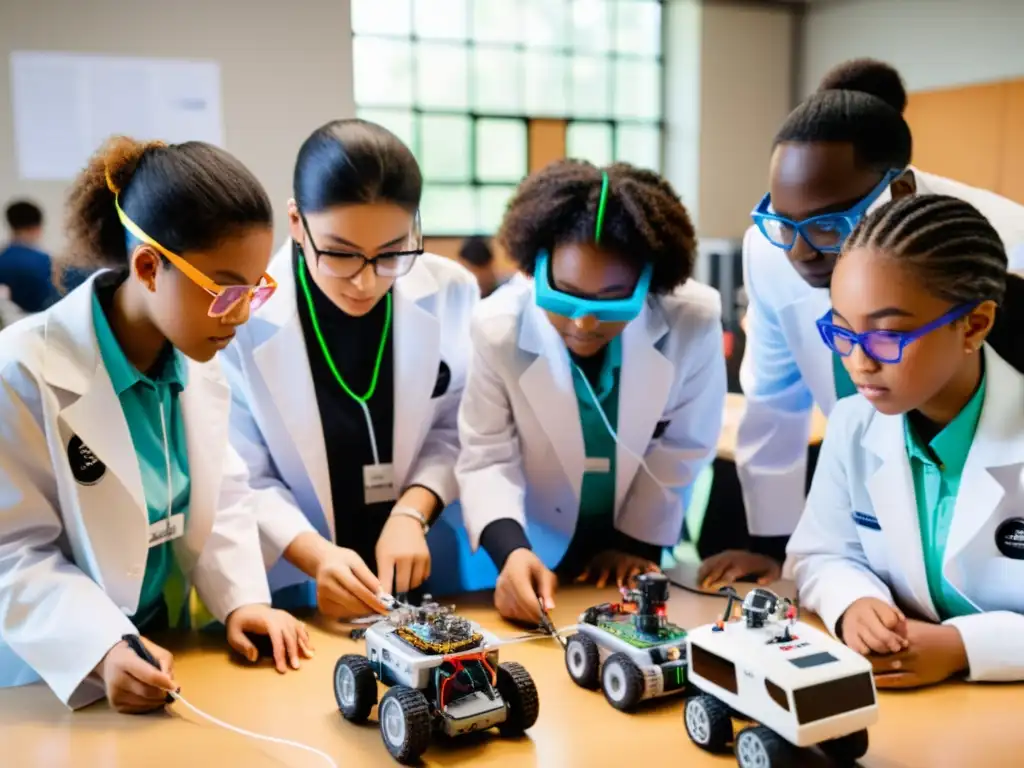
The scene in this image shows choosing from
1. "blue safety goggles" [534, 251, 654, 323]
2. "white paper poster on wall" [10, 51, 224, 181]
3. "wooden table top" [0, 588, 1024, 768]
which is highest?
"white paper poster on wall" [10, 51, 224, 181]

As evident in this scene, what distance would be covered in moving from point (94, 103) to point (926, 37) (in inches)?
230

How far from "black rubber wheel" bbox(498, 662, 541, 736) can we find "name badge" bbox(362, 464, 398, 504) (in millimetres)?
842

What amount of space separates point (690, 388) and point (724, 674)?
37.2 inches

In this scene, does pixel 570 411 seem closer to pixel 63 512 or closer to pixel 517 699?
pixel 517 699

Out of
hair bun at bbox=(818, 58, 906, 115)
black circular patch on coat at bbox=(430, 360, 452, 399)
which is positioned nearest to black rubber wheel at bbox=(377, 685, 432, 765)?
black circular patch on coat at bbox=(430, 360, 452, 399)

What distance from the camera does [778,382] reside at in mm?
2193

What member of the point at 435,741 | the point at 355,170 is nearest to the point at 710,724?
the point at 435,741

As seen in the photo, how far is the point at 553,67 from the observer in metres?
7.95

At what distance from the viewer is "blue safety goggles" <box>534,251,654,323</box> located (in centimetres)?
173

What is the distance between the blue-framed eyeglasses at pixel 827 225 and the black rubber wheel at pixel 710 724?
83cm

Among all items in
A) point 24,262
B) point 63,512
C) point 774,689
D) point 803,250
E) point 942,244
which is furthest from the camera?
point 24,262

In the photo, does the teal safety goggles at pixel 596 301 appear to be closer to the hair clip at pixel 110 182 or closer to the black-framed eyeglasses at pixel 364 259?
the black-framed eyeglasses at pixel 364 259

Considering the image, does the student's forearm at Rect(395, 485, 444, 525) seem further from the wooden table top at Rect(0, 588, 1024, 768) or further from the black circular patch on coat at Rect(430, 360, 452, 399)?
the wooden table top at Rect(0, 588, 1024, 768)

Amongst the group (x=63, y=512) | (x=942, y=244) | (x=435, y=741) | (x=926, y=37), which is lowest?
(x=435, y=741)
